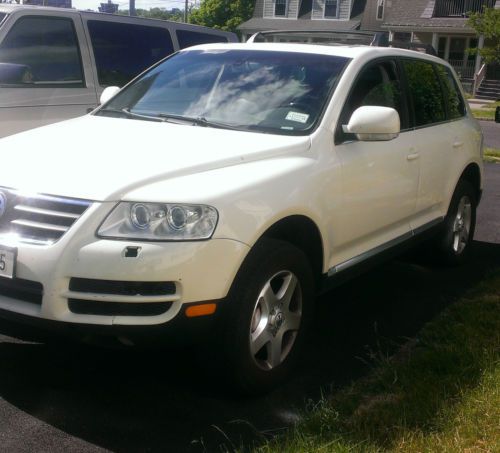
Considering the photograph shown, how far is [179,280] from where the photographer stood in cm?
320

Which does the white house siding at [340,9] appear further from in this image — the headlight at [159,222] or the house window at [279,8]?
the headlight at [159,222]

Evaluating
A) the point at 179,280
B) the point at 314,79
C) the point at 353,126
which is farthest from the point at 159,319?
the point at 314,79

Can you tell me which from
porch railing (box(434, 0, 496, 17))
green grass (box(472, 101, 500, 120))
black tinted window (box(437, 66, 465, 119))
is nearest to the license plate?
black tinted window (box(437, 66, 465, 119))

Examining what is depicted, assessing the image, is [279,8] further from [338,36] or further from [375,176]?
[375,176]

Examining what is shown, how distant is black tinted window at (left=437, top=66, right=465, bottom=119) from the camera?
6062 mm

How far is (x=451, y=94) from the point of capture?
618 centimetres

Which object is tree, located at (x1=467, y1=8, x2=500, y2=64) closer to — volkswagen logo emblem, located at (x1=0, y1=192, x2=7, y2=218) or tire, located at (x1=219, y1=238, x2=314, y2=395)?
tire, located at (x1=219, y1=238, x2=314, y2=395)

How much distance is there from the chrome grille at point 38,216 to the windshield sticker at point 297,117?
151cm

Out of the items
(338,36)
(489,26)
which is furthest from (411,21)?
(338,36)

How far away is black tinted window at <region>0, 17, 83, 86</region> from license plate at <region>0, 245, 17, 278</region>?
11.8 feet

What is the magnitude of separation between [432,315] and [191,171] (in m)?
2.29

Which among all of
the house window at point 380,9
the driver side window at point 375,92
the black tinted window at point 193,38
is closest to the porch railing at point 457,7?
the house window at point 380,9

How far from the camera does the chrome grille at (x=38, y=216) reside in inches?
129

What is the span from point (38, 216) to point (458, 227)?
407 centimetres
